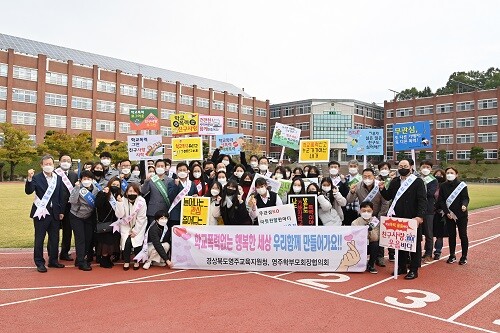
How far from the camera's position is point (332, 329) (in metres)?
4.97

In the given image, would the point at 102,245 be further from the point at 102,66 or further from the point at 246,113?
the point at 246,113

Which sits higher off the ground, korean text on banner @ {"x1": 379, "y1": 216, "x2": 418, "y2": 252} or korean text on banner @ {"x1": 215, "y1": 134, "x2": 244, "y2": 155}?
korean text on banner @ {"x1": 215, "y1": 134, "x2": 244, "y2": 155}

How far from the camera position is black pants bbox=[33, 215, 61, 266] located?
7.77m

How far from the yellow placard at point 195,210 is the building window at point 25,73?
5397cm

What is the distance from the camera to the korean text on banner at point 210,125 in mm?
14211

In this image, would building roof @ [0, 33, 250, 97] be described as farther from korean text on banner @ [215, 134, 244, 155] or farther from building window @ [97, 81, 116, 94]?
korean text on banner @ [215, 134, 244, 155]

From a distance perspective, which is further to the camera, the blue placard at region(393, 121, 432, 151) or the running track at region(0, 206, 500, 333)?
the blue placard at region(393, 121, 432, 151)

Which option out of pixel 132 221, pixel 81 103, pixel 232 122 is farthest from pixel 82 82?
pixel 132 221

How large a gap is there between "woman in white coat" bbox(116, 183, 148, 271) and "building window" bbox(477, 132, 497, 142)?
74631mm

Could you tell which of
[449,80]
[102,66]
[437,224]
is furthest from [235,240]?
[449,80]

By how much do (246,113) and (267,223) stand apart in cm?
7007

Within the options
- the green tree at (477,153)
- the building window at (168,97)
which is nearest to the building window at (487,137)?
the green tree at (477,153)

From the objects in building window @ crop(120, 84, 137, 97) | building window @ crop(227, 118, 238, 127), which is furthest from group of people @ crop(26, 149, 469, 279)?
building window @ crop(227, 118, 238, 127)

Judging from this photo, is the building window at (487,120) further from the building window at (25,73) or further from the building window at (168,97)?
the building window at (25,73)
